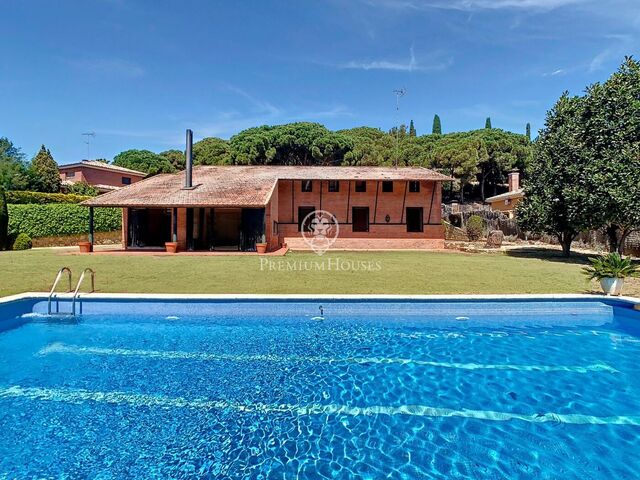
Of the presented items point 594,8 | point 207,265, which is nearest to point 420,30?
point 594,8

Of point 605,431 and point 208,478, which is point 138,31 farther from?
point 605,431

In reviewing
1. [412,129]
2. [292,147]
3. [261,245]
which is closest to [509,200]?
[292,147]

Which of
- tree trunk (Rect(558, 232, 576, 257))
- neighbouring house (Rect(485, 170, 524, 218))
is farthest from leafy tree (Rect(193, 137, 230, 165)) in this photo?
tree trunk (Rect(558, 232, 576, 257))

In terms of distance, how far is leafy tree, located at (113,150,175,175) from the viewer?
168 ft

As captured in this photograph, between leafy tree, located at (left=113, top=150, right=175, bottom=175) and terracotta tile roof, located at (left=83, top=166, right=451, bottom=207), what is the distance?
94.9ft

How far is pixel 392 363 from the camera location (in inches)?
225

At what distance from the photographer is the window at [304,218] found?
22.8 metres

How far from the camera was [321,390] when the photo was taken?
15.6 feet

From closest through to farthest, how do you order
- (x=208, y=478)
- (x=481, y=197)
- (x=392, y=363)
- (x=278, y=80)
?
(x=208, y=478) < (x=392, y=363) < (x=278, y=80) < (x=481, y=197)

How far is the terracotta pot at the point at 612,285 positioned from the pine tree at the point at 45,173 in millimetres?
40392

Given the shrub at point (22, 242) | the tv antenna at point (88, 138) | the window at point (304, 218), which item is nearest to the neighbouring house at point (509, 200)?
the window at point (304, 218)

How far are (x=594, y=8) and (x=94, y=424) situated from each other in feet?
64.1

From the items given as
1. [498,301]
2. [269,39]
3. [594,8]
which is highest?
[269,39]

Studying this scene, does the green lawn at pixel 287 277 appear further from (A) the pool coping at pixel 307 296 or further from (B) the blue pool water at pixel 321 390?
(B) the blue pool water at pixel 321 390
